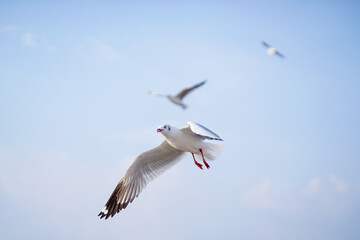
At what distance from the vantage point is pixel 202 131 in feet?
14.1

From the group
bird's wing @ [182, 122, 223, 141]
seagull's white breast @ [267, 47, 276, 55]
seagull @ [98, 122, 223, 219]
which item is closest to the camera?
bird's wing @ [182, 122, 223, 141]

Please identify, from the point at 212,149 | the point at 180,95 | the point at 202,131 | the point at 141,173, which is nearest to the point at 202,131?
the point at 202,131

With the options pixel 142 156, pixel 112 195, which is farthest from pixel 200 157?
pixel 112 195

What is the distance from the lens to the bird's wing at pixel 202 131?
13.6 feet

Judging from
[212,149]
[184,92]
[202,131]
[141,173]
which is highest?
[184,92]

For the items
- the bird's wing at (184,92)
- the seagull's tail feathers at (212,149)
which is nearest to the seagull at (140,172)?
the seagull's tail feathers at (212,149)

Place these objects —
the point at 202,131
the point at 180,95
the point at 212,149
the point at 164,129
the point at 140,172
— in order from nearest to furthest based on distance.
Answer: the point at 202,131, the point at 164,129, the point at 212,149, the point at 140,172, the point at 180,95

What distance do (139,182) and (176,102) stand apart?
1438 mm

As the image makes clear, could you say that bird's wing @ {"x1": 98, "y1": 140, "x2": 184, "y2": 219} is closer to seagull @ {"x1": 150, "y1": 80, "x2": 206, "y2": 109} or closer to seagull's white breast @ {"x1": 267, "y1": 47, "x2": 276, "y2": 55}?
seagull @ {"x1": 150, "y1": 80, "x2": 206, "y2": 109}

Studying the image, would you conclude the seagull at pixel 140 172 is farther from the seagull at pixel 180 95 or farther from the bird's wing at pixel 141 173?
the seagull at pixel 180 95

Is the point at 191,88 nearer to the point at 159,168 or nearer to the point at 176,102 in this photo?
the point at 176,102

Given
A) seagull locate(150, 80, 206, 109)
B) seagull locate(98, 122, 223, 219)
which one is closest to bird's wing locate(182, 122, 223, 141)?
seagull locate(98, 122, 223, 219)

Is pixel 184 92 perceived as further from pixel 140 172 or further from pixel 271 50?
pixel 140 172

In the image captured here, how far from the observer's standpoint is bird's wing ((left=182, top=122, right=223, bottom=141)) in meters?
4.15
